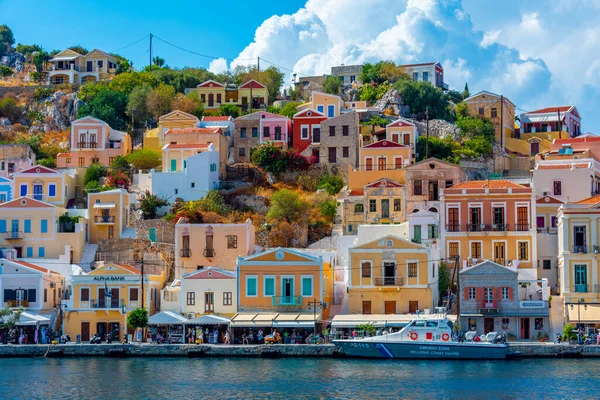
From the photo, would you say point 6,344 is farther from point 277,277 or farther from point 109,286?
point 277,277

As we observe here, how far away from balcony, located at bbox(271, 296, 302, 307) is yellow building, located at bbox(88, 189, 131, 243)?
50.1 ft

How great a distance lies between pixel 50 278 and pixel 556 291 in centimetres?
2905

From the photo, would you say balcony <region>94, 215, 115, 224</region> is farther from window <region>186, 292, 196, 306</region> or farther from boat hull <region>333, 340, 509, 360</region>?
boat hull <region>333, 340, 509, 360</region>

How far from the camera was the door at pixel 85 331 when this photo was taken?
63688 millimetres

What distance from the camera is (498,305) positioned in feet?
200

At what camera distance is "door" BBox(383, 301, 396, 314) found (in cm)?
6344

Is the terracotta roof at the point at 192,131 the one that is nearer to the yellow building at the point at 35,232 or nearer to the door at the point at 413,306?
the yellow building at the point at 35,232

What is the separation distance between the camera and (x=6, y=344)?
61.4 m

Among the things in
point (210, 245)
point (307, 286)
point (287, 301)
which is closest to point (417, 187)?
point (307, 286)

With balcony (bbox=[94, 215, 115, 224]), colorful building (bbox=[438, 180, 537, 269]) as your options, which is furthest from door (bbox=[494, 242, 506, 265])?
balcony (bbox=[94, 215, 115, 224])

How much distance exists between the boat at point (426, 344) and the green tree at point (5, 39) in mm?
87416

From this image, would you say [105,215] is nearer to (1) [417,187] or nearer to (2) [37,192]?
(2) [37,192]

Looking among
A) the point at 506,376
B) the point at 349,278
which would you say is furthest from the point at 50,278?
the point at 506,376

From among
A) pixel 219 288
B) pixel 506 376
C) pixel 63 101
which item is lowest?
pixel 506 376
